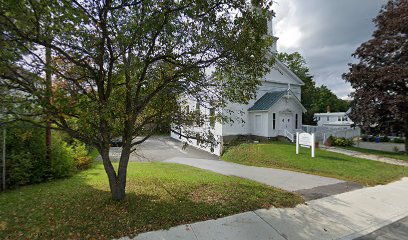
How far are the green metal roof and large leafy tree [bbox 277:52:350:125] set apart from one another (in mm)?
17795

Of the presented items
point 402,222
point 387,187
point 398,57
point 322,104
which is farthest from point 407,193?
point 322,104

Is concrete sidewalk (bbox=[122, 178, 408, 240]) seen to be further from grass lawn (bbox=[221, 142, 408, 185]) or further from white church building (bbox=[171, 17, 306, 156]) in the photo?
white church building (bbox=[171, 17, 306, 156])

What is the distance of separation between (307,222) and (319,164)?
7.64 m

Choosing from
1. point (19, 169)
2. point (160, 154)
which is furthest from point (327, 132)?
point (19, 169)

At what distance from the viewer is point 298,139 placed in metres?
14.2

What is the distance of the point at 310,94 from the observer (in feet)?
153

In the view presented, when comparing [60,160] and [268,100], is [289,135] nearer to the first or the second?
[268,100]

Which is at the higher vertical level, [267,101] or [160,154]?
[267,101]

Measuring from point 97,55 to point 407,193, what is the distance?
978cm

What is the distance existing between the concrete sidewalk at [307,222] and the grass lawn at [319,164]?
2530mm

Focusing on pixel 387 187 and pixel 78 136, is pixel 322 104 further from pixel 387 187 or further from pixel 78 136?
pixel 78 136

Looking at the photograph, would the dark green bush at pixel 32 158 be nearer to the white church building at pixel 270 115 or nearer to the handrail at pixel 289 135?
the white church building at pixel 270 115

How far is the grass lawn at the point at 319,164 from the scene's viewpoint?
9505mm

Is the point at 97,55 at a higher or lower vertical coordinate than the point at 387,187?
higher
